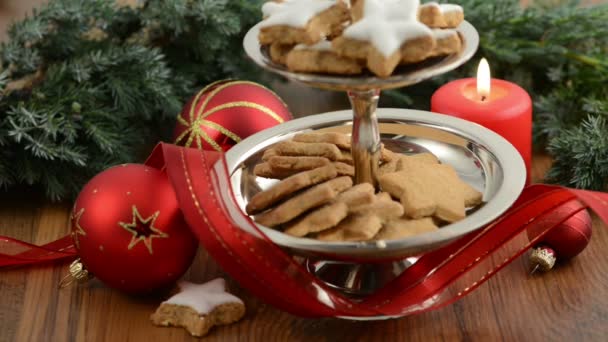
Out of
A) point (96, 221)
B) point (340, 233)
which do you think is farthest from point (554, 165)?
point (96, 221)

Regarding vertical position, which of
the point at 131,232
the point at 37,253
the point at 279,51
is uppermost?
the point at 279,51

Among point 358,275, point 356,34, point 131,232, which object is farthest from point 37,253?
point 356,34

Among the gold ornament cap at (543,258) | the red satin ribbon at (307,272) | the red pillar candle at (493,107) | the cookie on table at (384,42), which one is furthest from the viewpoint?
the red pillar candle at (493,107)

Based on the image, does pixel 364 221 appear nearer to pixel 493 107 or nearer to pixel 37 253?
pixel 493 107

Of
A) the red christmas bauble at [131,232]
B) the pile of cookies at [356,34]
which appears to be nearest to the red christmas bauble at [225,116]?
the red christmas bauble at [131,232]

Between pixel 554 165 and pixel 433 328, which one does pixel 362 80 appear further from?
pixel 554 165

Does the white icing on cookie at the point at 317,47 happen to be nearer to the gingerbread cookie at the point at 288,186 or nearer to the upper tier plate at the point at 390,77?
the upper tier plate at the point at 390,77
